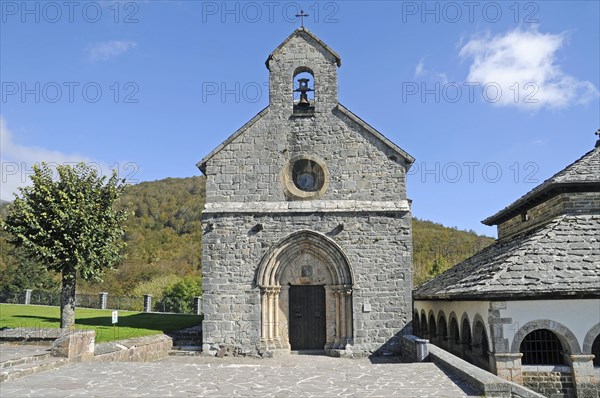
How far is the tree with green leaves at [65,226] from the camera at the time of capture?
1702 centimetres

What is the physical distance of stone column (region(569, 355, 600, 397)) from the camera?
11070 mm

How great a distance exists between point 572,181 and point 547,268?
308 cm

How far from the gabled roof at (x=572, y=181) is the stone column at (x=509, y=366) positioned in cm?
493

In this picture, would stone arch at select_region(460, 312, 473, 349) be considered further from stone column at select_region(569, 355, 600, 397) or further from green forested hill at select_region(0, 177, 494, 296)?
green forested hill at select_region(0, 177, 494, 296)

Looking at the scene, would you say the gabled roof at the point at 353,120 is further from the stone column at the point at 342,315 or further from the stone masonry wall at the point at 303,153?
the stone column at the point at 342,315

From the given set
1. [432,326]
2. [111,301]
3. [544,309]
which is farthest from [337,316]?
[111,301]

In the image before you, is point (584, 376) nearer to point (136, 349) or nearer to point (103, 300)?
point (136, 349)

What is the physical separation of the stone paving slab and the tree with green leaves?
6.55 metres

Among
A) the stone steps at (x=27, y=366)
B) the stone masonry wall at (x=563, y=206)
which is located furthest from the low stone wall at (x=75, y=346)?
the stone masonry wall at (x=563, y=206)

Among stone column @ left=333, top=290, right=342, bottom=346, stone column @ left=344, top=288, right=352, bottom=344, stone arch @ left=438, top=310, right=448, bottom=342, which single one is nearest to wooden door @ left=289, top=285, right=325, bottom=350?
stone column @ left=333, top=290, right=342, bottom=346

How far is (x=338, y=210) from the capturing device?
16.0 metres

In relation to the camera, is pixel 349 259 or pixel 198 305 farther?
pixel 198 305

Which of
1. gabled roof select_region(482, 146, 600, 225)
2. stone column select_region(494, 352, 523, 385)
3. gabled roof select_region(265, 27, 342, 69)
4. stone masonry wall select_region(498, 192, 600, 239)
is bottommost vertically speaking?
stone column select_region(494, 352, 523, 385)

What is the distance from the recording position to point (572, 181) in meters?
13.7
